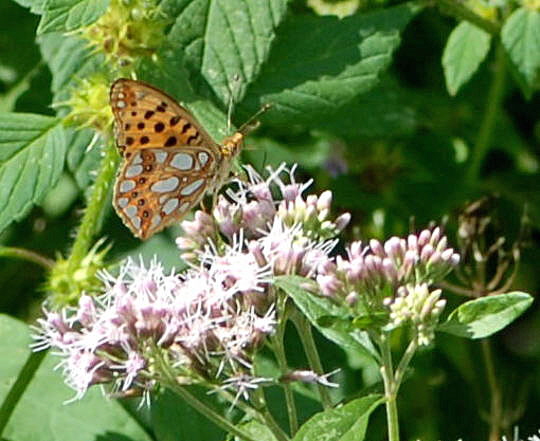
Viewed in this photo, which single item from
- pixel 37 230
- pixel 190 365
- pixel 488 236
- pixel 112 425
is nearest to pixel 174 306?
pixel 190 365

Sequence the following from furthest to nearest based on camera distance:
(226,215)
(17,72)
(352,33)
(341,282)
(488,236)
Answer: (488,236) < (17,72) < (352,33) < (226,215) < (341,282)

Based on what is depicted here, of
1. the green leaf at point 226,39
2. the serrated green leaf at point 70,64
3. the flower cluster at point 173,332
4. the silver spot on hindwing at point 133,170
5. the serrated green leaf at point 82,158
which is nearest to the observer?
the flower cluster at point 173,332

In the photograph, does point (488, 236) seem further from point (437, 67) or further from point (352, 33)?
point (352, 33)

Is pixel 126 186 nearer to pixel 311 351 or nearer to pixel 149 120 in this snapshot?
pixel 149 120

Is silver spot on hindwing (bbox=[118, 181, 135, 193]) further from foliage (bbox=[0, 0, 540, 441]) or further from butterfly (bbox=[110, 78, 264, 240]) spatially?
foliage (bbox=[0, 0, 540, 441])

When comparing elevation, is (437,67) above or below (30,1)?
below

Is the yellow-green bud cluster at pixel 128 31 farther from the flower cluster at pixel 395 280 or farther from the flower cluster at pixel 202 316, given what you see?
the flower cluster at pixel 395 280

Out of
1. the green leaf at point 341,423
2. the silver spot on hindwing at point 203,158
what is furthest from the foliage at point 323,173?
the silver spot on hindwing at point 203,158

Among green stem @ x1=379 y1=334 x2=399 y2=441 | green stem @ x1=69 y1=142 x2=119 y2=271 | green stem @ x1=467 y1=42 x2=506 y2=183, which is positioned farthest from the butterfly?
green stem @ x1=467 y1=42 x2=506 y2=183
